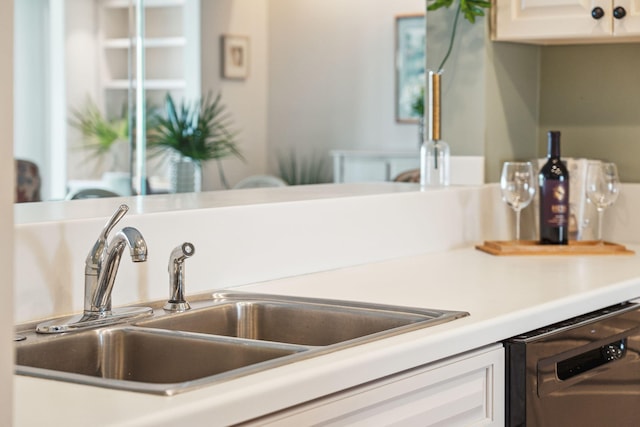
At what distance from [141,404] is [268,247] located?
3.09 ft

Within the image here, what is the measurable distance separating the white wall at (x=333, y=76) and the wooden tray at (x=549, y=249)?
4.74 metres

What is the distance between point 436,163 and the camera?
8.83ft

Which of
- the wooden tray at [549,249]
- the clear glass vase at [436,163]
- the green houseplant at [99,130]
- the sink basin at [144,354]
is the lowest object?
the sink basin at [144,354]

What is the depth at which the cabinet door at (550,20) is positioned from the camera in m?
2.62

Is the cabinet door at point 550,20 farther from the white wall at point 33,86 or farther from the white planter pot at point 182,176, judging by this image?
the white wall at point 33,86

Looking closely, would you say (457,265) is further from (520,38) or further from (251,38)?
(251,38)

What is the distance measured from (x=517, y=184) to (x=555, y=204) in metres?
0.12

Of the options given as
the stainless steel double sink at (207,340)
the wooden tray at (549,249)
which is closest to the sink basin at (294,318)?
the stainless steel double sink at (207,340)

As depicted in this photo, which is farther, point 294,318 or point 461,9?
point 461,9

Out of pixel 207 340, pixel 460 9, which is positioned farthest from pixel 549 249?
pixel 207 340

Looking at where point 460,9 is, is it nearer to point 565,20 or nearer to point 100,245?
point 565,20

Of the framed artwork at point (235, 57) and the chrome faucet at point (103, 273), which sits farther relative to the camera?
the framed artwork at point (235, 57)

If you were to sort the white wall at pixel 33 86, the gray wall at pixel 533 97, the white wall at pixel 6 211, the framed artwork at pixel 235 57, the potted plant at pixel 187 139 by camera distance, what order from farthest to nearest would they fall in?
the framed artwork at pixel 235 57
the potted plant at pixel 187 139
the white wall at pixel 33 86
the gray wall at pixel 533 97
the white wall at pixel 6 211

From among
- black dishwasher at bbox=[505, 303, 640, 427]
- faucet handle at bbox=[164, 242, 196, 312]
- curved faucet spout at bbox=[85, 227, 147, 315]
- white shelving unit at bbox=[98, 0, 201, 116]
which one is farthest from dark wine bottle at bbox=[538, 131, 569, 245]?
white shelving unit at bbox=[98, 0, 201, 116]
